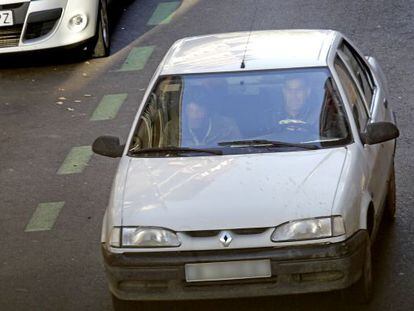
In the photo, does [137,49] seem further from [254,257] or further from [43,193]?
[254,257]

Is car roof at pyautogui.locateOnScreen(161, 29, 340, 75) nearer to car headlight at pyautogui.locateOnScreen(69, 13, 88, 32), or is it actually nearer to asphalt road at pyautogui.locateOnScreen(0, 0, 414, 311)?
asphalt road at pyautogui.locateOnScreen(0, 0, 414, 311)

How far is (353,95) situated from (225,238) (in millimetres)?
2013

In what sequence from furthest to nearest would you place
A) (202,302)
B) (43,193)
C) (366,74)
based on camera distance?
(43,193)
(366,74)
(202,302)

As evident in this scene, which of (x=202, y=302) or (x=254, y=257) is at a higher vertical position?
(x=254, y=257)

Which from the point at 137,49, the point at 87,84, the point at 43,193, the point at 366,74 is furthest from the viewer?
the point at 137,49

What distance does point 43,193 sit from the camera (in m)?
11.2

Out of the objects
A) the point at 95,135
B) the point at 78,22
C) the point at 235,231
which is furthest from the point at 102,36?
the point at 235,231

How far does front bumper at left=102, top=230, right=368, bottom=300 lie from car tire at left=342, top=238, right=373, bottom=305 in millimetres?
227

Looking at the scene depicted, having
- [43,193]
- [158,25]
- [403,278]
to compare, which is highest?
[403,278]

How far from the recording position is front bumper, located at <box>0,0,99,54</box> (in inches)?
595

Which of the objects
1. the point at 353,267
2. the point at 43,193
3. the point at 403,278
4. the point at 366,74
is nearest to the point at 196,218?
the point at 353,267

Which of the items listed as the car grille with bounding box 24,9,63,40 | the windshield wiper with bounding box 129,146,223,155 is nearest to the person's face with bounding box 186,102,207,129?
the windshield wiper with bounding box 129,146,223,155

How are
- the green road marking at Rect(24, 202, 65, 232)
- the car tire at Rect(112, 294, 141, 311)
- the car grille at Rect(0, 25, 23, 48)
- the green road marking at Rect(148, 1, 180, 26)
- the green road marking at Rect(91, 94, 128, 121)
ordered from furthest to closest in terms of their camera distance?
1. the green road marking at Rect(148, 1, 180, 26)
2. the car grille at Rect(0, 25, 23, 48)
3. the green road marking at Rect(91, 94, 128, 121)
4. the green road marking at Rect(24, 202, 65, 232)
5. the car tire at Rect(112, 294, 141, 311)

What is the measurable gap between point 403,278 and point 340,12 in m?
8.71
